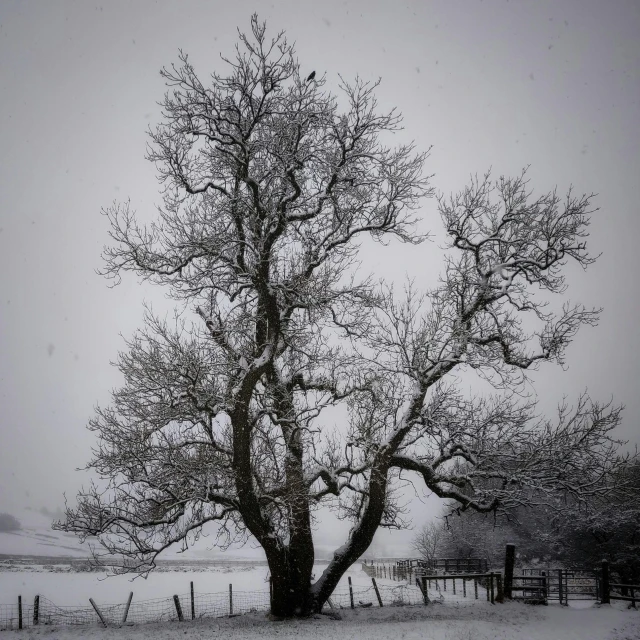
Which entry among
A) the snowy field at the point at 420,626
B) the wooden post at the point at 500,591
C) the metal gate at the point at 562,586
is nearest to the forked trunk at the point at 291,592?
the snowy field at the point at 420,626

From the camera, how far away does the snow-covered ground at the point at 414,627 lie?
1073cm

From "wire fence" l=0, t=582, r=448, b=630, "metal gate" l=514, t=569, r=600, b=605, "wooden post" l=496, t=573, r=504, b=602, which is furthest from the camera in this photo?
"metal gate" l=514, t=569, r=600, b=605

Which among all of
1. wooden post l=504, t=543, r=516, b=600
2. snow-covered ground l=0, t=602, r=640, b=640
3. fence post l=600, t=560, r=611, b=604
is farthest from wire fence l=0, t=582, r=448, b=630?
fence post l=600, t=560, r=611, b=604

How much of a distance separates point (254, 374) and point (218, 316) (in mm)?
2607

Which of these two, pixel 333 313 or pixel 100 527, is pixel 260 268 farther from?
pixel 100 527

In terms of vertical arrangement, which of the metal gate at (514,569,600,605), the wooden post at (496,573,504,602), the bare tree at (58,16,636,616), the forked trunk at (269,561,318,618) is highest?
the bare tree at (58,16,636,616)

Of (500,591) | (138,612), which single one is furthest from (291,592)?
(138,612)

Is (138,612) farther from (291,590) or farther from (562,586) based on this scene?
(562,586)

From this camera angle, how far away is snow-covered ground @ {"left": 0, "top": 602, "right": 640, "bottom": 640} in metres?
10.7

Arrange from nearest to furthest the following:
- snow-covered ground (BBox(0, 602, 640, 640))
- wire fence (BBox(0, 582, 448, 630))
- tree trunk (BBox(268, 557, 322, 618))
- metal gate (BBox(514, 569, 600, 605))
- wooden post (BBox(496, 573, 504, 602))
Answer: snow-covered ground (BBox(0, 602, 640, 640)) < tree trunk (BBox(268, 557, 322, 618)) < wire fence (BBox(0, 582, 448, 630)) < wooden post (BBox(496, 573, 504, 602)) < metal gate (BBox(514, 569, 600, 605))

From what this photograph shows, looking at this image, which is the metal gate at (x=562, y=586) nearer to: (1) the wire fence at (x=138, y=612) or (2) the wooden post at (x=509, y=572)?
(2) the wooden post at (x=509, y=572)

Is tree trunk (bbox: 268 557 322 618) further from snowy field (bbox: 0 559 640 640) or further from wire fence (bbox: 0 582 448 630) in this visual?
wire fence (bbox: 0 582 448 630)

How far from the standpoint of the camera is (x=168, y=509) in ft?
39.1

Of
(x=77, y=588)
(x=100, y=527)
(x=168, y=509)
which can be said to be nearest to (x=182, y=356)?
(x=168, y=509)
